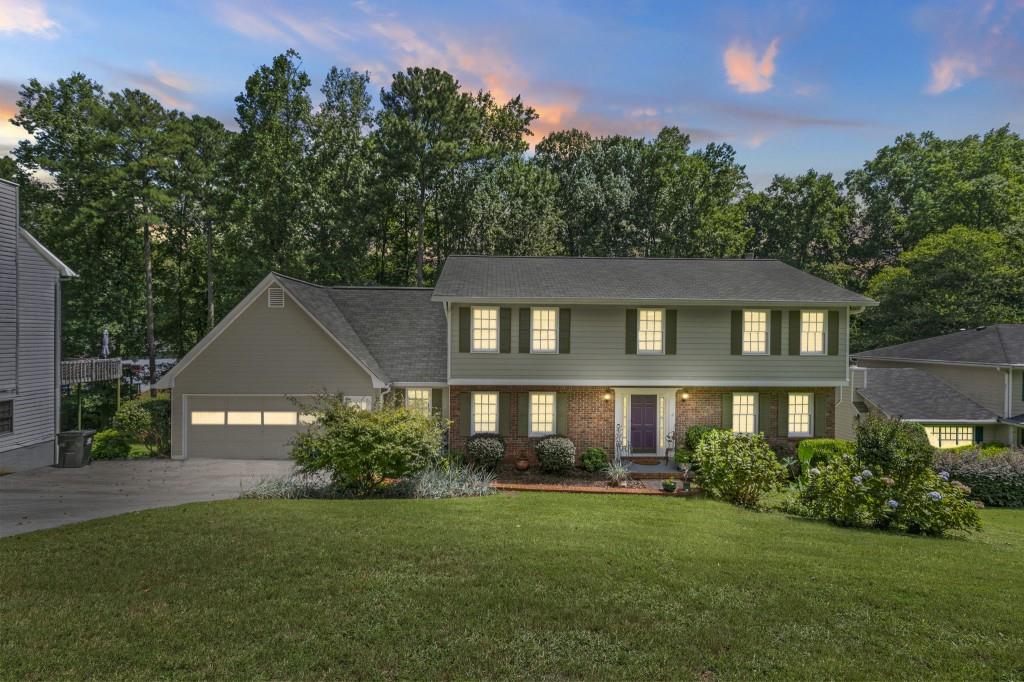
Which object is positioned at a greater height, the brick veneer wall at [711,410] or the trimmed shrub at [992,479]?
the brick veneer wall at [711,410]

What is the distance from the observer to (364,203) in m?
29.7

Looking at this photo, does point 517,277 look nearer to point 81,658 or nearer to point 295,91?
point 81,658

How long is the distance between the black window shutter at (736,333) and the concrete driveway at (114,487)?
1433 cm

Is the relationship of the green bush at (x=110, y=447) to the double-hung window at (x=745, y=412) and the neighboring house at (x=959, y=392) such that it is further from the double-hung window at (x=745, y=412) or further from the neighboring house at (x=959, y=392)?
the neighboring house at (x=959, y=392)

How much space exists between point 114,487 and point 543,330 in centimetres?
1248

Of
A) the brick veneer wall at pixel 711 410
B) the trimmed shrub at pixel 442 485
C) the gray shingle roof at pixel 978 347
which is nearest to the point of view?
the trimmed shrub at pixel 442 485

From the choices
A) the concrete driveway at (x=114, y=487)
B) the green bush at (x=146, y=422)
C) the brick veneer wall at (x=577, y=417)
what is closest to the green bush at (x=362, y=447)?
the concrete driveway at (x=114, y=487)

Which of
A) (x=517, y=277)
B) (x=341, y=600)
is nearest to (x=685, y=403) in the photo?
(x=517, y=277)

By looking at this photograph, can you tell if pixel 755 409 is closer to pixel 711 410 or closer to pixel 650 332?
pixel 711 410

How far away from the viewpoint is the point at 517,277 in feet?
61.1

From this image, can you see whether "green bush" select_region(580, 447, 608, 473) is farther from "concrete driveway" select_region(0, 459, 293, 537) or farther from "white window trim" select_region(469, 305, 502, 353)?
"concrete driveway" select_region(0, 459, 293, 537)

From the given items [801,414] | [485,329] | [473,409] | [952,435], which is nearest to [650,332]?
[485,329]

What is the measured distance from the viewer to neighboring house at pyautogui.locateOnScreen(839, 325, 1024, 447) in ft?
66.5

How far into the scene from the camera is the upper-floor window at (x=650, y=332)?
17.1 metres
